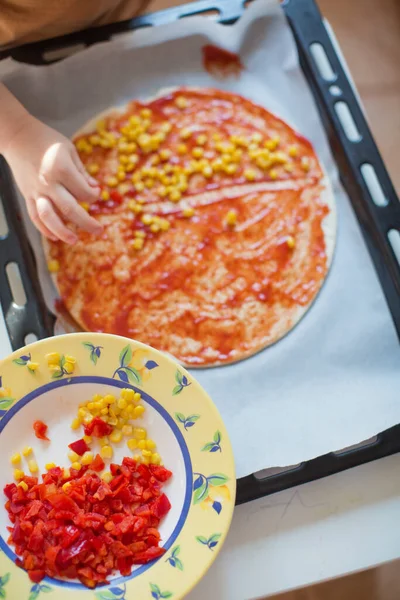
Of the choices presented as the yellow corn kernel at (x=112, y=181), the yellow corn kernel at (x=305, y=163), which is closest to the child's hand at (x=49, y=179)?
the yellow corn kernel at (x=112, y=181)

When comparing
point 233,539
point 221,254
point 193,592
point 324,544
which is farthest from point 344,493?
point 221,254

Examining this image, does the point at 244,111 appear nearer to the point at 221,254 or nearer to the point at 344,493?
the point at 221,254

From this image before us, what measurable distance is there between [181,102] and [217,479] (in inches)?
34.1

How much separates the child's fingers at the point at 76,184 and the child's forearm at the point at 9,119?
130 millimetres

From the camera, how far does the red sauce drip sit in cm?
149

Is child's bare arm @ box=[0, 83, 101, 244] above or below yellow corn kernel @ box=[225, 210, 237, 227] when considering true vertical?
above

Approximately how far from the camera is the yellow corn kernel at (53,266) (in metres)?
1.34

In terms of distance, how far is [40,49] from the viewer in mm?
1435

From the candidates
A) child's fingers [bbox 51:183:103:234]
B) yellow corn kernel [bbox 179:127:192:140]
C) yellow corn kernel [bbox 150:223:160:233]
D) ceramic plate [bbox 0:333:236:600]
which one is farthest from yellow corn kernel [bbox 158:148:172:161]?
ceramic plate [bbox 0:333:236:600]

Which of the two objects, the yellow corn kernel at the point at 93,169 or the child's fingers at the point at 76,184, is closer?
the child's fingers at the point at 76,184

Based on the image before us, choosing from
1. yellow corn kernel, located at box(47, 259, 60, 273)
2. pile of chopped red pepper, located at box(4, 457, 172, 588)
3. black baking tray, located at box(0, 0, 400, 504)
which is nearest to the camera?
pile of chopped red pepper, located at box(4, 457, 172, 588)

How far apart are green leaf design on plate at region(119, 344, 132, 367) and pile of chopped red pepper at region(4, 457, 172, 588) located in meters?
0.19

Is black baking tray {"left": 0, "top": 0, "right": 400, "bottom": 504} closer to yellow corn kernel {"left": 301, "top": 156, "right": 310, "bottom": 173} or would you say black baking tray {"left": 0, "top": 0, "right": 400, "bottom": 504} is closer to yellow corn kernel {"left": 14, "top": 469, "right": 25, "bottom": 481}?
yellow corn kernel {"left": 301, "top": 156, "right": 310, "bottom": 173}

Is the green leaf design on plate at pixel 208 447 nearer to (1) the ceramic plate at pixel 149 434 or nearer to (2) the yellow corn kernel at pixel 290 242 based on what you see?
(1) the ceramic plate at pixel 149 434
